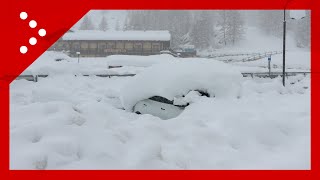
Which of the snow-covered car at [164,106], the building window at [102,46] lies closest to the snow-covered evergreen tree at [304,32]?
the building window at [102,46]

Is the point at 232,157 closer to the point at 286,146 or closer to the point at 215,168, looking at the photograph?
the point at 215,168

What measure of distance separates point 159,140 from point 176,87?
3141 mm

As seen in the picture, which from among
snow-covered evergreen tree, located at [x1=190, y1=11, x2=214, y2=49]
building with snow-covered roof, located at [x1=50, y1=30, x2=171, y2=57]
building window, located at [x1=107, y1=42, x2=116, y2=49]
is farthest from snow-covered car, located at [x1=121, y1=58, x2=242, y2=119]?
snow-covered evergreen tree, located at [x1=190, y1=11, x2=214, y2=49]

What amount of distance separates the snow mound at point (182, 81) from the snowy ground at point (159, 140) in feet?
4.50

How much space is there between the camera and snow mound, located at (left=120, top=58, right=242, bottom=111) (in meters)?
8.40

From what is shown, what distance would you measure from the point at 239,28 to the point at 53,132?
83.6m

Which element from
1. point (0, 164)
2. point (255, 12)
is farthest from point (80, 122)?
point (255, 12)

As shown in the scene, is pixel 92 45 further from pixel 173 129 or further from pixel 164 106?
pixel 173 129

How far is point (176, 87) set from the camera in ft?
27.5

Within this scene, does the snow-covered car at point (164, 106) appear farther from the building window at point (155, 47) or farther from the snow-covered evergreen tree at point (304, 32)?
the snow-covered evergreen tree at point (304, 32)

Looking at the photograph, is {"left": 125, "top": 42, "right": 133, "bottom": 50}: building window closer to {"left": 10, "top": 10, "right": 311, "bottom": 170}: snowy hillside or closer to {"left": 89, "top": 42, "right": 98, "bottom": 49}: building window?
{"left": 89, "top": 42, "right": 98, "bottom": 49}: building window

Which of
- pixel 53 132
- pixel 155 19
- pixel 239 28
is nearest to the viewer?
pixel 53 132

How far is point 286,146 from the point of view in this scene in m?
5.28

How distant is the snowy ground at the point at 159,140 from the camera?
177 inches
